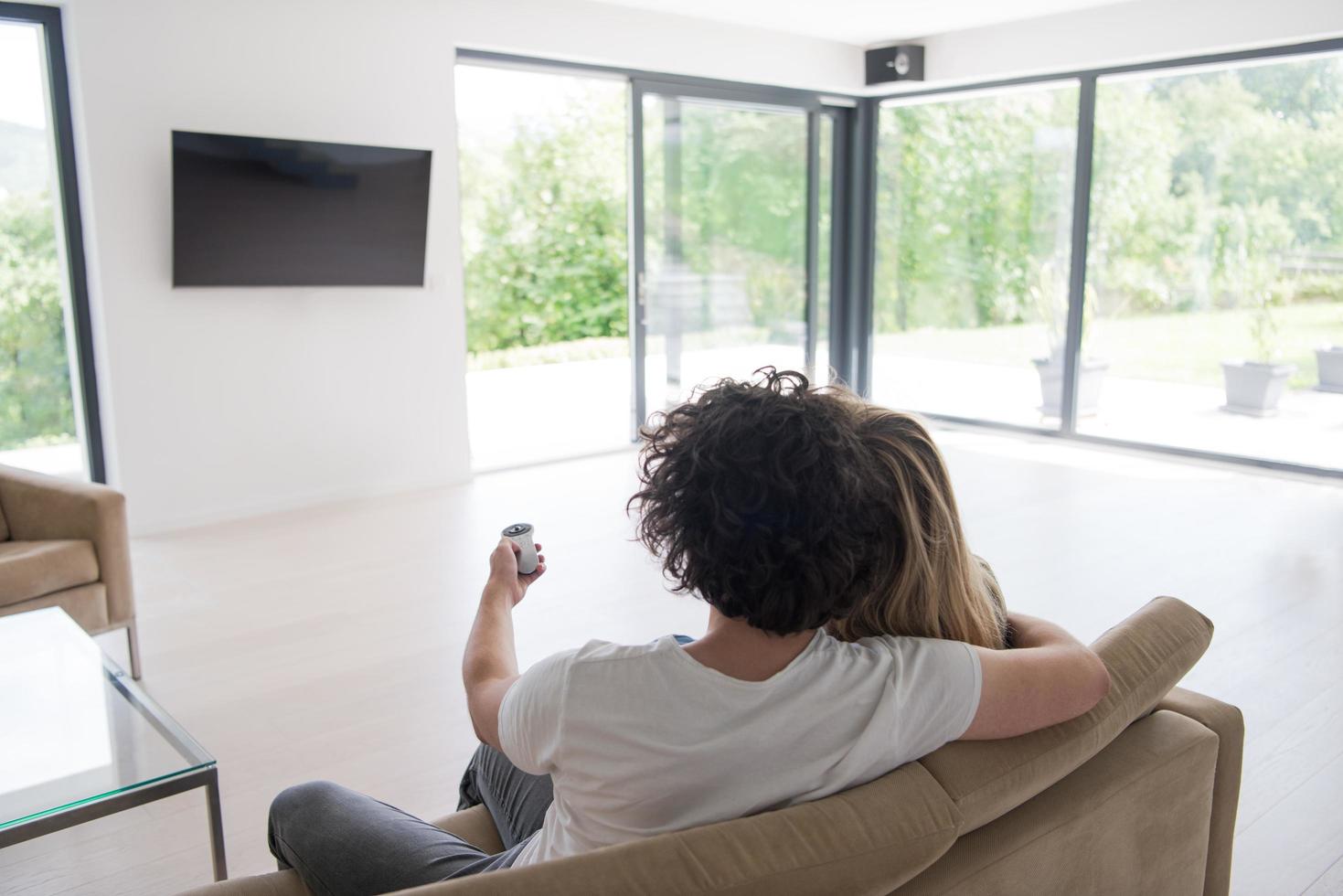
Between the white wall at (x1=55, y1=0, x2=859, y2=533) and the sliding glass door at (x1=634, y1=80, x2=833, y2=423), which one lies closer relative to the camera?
the white wall at (x1=55, y1=0, x2=859, y2=533)

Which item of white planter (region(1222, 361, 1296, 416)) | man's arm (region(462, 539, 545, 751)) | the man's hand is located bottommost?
white planter (region(1222, 361, 1296, 416))

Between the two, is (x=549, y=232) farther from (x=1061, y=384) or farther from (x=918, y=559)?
(x=918, y=559)

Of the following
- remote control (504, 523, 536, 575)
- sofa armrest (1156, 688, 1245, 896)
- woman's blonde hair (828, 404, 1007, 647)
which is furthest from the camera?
remote control (504, 523, 536, 575)

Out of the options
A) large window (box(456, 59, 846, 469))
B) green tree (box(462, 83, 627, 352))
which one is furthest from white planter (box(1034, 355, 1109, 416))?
green tree (box(462, 83, 627, 352))

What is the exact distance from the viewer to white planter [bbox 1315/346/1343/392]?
5.86 meters

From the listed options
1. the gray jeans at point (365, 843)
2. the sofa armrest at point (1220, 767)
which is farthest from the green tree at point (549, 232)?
the sofa armrest at point (1220, 767)

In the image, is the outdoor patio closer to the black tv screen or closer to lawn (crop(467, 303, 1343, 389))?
lawn (crop(467, 303, 1343, 389))

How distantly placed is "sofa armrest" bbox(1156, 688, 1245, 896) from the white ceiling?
5.21m

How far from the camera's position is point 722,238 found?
7.18 m

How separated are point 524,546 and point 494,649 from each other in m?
0.24

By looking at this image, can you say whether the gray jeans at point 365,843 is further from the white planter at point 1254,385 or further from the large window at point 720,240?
the white planter at point 1254,385

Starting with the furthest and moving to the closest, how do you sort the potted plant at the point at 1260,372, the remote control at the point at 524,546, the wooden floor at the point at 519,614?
the potted plant at the point at 1260,372 → the wooden floor at the point at 519,614 → the remote control at the point at 524,546

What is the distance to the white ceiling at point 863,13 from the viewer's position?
237 inches

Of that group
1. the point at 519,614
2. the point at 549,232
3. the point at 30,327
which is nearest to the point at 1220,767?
the point at 519,614
